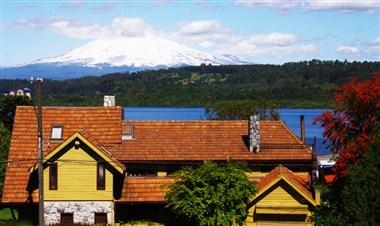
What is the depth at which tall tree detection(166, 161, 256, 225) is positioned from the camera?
33.7 metres

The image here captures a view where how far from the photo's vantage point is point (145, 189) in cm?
3706

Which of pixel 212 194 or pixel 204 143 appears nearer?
pixel 212 194

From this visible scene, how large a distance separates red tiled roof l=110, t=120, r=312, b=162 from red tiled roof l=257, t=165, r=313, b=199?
2.40 m

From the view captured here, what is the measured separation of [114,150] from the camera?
39.1 m

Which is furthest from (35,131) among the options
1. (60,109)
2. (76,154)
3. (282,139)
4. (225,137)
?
(282,139)

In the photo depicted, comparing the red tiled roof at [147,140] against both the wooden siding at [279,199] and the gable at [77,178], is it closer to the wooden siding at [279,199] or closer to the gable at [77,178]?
the gable at [77,178]

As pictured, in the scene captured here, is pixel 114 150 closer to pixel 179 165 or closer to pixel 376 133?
pixel 179 165

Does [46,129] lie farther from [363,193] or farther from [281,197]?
[363,193]

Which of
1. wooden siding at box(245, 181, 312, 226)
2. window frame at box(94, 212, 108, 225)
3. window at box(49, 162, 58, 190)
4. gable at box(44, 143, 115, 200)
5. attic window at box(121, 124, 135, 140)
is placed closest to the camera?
wooden siding at box(245, 181, 312, 226)

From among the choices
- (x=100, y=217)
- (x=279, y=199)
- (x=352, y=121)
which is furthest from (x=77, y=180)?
(x=352, y=121)

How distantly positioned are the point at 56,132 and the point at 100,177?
197 inches

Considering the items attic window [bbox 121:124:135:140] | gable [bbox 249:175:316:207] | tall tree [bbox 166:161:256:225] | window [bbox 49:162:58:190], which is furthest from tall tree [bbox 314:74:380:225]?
window [bbox 49:162:58:190]

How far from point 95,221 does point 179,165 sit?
485 centimetres

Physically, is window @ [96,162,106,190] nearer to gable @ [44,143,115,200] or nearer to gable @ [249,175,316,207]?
gable @ [44,143,115,200]
